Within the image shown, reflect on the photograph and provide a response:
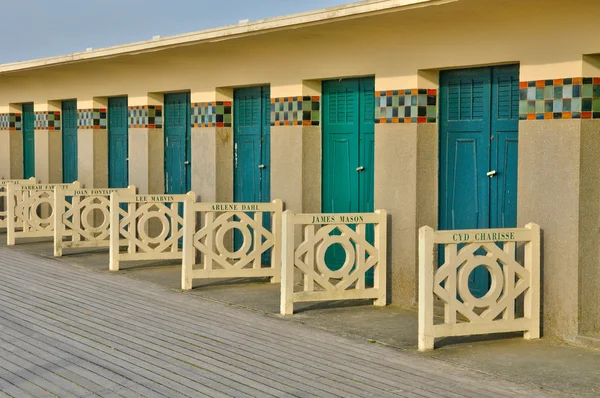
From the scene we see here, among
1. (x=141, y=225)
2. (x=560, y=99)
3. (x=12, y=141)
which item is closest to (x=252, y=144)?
(x=141, y=225)

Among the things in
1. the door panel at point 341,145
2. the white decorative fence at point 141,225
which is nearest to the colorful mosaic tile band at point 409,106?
the door panel at point 341,145

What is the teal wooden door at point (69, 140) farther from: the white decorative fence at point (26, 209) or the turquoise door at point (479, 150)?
the turquoise door at point (479, 150)

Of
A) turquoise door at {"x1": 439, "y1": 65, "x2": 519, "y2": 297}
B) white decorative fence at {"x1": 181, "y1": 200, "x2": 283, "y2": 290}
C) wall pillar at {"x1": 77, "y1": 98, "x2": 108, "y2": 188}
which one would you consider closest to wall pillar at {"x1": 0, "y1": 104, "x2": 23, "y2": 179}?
wall pillar at {"x1": 77, "y1": 98, "x2": 108, "y2": 188}

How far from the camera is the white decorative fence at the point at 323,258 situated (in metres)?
9.41

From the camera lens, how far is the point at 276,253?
451 inches

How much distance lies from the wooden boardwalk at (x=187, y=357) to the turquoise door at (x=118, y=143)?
5.85 metres

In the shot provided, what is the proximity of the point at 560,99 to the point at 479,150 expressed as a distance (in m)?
1.33

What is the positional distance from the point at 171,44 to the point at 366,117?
259 cm

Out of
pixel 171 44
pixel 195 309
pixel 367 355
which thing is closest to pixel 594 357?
pixel 367 355

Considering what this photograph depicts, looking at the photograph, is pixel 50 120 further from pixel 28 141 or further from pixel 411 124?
pixel 411 124

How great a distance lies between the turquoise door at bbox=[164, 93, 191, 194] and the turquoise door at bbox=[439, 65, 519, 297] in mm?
5352

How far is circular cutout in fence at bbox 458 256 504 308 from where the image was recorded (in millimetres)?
7973

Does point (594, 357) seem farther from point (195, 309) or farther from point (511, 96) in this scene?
point (195, 309)

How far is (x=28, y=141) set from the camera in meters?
19.5
